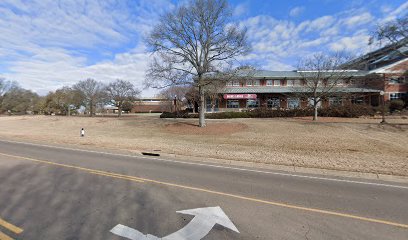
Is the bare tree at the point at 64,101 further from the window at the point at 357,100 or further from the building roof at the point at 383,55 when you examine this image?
the window at the point at 357,100

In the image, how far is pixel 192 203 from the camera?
18.7 feet

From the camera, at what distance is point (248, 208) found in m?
5.47

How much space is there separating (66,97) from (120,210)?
206 feet

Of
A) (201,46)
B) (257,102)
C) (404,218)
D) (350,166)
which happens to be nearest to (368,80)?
(257,102)

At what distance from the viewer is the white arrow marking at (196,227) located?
415 centimetres

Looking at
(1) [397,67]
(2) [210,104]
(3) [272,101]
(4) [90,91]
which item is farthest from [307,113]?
(4) [90,91]

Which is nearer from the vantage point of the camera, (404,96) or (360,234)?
(360,234)

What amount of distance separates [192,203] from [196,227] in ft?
4.05

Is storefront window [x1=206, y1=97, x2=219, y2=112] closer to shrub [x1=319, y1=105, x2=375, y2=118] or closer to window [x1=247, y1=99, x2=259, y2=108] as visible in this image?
window [x1=247, y1=99, x2=259, y2=108]

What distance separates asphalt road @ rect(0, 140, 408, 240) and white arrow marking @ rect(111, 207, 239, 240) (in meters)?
0.05

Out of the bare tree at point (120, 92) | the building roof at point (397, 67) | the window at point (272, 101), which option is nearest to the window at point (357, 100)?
the building roof at point (397, 67)

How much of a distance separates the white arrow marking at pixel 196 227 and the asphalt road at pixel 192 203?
5 cm

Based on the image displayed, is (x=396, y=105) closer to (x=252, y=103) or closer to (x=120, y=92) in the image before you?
(x=252, y=103)

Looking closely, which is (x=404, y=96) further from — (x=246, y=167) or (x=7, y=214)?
(x=7, y=214)
